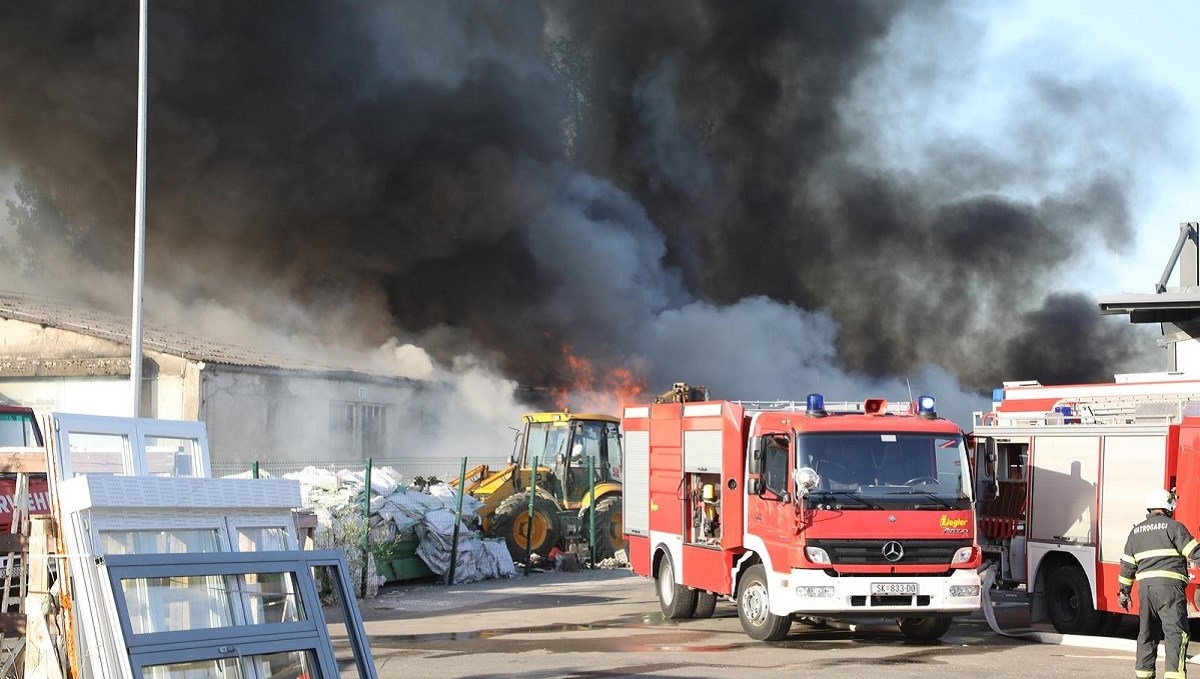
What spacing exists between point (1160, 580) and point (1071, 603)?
3.58 metres

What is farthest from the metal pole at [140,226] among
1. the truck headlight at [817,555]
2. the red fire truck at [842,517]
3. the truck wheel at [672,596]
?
the truck headlight at [817,555]

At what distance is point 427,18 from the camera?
3650 centimetres

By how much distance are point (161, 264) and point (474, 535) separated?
49.2 feet

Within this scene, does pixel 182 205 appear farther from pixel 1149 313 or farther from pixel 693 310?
pixel 1149 313

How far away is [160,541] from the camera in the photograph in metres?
6.98

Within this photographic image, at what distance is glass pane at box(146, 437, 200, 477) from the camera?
9562 millimetres

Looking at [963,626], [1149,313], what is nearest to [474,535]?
[963,626]

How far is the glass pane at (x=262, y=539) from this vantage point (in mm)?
7352

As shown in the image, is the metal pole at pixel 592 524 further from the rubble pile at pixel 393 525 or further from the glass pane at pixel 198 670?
the glass pane at pixel 198 670

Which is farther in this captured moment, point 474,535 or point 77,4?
point 77,4

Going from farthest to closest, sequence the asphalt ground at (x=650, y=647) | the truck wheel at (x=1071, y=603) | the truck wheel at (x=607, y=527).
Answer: the truck wheel at (x=607, y=527) < the truck wheel at (x=1071, y=603) < the asphalt ground at (x=650, y=647)

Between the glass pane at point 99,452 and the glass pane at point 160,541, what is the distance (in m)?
1.13

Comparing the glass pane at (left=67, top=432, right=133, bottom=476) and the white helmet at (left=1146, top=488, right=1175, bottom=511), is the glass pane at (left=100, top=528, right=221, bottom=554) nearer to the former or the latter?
the glass pane at (left=67, top=432, right=133, bottom=476)

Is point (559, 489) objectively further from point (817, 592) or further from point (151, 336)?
point (151, 336)
